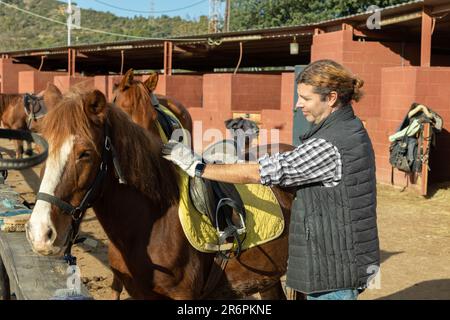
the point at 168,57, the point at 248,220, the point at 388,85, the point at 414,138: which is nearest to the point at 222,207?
the point at 248,220

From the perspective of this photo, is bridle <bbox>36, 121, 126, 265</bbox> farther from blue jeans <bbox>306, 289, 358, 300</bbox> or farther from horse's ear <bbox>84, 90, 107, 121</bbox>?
blue jeans <bbox>306, 289, 358, 300</bbox>

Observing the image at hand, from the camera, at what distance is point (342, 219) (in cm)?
230

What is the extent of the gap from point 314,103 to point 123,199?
43.4 inches

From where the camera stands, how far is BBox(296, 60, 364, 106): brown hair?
2277 millimetres

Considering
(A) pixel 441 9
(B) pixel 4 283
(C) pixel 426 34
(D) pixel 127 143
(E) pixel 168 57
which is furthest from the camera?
(E) pixel 168 57

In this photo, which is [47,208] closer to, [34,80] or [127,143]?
[127,143]

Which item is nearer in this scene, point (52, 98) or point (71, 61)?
point (52, 98)

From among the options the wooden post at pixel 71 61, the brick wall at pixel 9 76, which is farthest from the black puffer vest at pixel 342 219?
the brick wall at pixel 9 76

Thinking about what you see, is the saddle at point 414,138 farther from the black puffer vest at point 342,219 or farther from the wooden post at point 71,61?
the wooden post at point 71,61

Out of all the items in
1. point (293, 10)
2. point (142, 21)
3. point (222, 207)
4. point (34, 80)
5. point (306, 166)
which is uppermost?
point (142, 21)

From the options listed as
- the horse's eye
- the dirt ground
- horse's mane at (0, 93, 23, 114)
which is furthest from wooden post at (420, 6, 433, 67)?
horse's mane at (0, 93, 23, 114)

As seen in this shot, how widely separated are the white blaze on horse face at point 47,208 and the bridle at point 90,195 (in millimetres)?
37

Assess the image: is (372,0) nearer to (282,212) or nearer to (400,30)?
(400,30)

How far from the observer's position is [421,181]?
9.37 m
